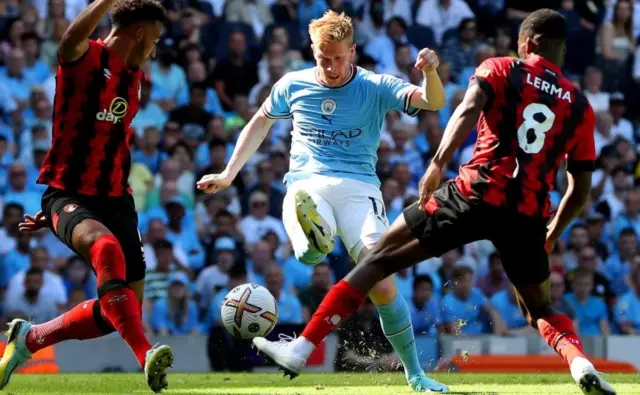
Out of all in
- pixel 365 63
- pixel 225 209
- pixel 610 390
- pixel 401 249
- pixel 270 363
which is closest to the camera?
pixel 610 390

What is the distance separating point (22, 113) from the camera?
15.6 metres

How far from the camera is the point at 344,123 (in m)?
9.01

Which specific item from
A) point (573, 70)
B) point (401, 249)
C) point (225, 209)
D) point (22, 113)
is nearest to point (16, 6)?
point (22, 113)

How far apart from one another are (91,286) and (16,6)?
4575 millimetres

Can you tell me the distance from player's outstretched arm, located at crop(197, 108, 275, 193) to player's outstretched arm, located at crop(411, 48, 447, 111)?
1266 millimetres

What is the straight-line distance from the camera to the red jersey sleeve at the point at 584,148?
7.41 metres

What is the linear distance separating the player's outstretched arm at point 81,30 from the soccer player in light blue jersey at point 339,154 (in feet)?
4.66

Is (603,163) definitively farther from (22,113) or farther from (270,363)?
(22,113)

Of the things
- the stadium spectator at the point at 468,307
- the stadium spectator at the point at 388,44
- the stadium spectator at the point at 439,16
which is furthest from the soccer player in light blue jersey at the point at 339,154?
the stadium spectator at the point at 439,16

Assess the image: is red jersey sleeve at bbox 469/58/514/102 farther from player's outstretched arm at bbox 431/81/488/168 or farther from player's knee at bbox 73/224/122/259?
player's knee at bbox 73/224/122/259

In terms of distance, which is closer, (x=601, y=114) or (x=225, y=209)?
(x=225, y=209)

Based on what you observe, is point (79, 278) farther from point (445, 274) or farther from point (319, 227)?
point (319, 227)

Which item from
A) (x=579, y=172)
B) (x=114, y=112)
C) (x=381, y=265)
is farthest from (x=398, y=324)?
(x=114, y=112)

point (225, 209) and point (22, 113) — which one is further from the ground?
point (22, 113)
